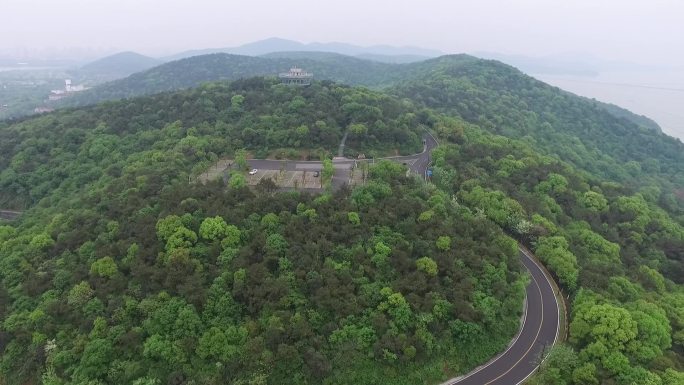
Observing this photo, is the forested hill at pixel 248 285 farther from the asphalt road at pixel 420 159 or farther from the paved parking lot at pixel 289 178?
the asphalt road at pixel 420 159

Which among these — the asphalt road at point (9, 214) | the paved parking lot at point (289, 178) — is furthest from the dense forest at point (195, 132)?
the paved parking lot at point (289, 178)

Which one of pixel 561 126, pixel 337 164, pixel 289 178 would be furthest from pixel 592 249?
pixel 561 126

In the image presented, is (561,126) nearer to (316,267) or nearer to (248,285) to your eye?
(316,267)

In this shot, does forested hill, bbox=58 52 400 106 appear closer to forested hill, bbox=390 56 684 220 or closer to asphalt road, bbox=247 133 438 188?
forested hill, bbox=390 56 684 220

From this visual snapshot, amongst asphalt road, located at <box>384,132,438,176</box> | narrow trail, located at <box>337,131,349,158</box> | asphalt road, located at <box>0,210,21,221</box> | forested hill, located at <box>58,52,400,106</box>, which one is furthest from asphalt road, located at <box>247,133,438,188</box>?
forested hill, located at <box>58,52,400,106</box>

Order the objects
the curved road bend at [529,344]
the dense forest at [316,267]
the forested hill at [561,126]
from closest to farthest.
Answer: the dense forest at [316,267] < the curved road bend at [529,344] < the forested hill at [561,126]
